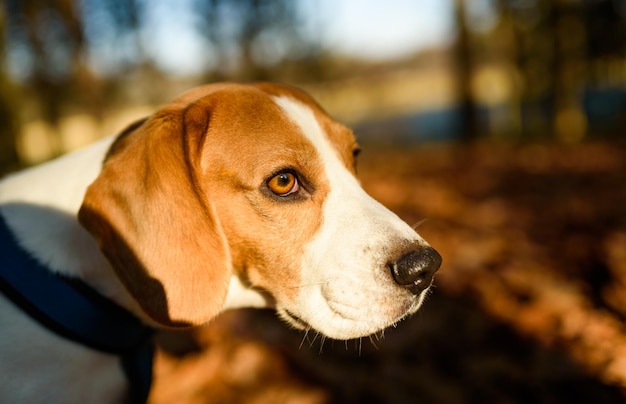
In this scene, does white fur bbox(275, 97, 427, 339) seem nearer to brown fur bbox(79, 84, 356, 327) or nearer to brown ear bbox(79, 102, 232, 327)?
brown fur bbox(79, 84, 356, 327)

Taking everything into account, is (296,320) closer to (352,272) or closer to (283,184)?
(352,272)

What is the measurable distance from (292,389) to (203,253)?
128cm

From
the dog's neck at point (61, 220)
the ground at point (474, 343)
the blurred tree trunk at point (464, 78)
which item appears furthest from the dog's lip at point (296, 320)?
the blurred tree trunk at point (464, 78)

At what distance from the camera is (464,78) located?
51.0ft

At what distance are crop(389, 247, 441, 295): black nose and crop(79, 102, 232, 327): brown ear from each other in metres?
0.72

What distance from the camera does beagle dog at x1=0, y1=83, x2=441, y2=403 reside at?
2.09 m

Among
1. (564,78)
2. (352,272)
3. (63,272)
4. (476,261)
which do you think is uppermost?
(63,272)

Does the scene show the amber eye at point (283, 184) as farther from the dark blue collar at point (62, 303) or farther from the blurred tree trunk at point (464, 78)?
the blurred tree trunk at point (464, 78)

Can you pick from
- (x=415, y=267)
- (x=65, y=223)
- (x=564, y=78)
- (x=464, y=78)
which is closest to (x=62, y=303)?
(x=65, y=223)

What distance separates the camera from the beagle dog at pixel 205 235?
82.1 inches

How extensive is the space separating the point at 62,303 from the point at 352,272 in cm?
119

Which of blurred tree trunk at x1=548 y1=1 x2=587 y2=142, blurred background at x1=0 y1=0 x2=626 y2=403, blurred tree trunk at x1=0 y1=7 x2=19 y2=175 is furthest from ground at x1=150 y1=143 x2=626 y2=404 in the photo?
blurred tree trunk at x1=548 y1=1 x2=587 y2=142

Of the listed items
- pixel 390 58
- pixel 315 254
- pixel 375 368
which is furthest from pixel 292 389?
pixel 390 58

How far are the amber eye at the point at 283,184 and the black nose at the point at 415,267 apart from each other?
577 mm
